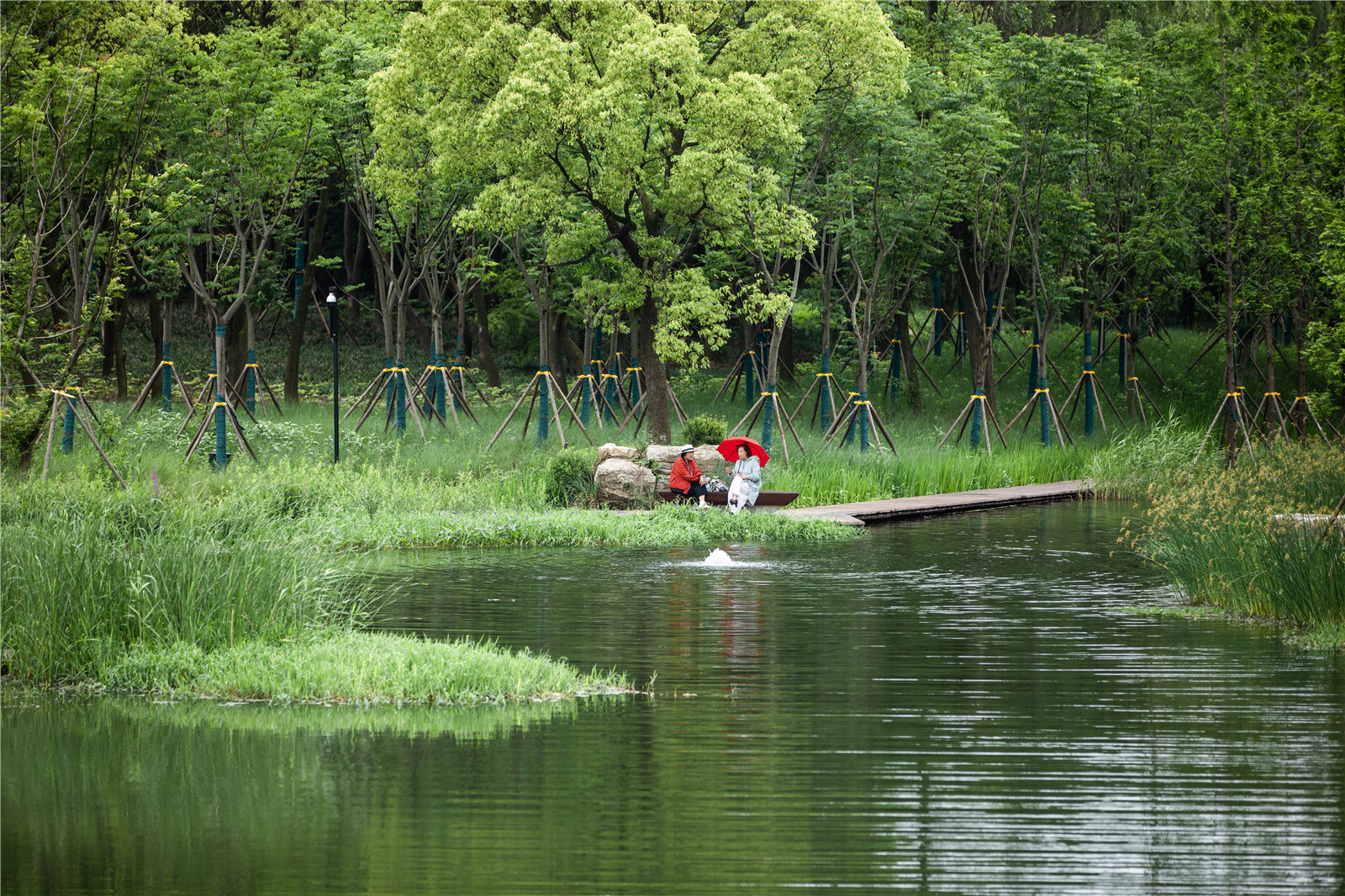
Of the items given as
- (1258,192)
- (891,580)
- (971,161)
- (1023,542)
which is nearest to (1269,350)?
(1258,192)

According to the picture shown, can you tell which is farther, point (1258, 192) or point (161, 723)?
point (1258, 192)

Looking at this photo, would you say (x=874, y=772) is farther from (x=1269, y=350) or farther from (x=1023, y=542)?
(x=1269, y=350)

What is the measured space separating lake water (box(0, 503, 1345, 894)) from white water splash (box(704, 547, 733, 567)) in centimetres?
397

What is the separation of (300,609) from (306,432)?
1674 cm

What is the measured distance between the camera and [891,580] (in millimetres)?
16094

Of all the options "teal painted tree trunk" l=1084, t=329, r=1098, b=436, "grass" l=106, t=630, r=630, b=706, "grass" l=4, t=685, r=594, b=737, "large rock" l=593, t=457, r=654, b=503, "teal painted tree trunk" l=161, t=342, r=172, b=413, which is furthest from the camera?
"teal painted tree trunk" l=1084, t=329, r=1098, b=436

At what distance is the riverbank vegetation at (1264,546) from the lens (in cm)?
1216

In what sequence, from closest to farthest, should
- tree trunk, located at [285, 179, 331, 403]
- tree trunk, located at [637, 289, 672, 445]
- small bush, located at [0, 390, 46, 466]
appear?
small bush, located at [0, 390, 46, 466] → tree trunk, located at [637, 289, 672, 445] → tree trunk, located at [285, 179, 331, 403]

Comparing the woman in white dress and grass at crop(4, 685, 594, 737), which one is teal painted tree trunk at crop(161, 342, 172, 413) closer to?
the woman in white dress

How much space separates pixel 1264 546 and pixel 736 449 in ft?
33.4

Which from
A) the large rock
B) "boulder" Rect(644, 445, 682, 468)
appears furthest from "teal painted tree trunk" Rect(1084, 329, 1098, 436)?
the large rock

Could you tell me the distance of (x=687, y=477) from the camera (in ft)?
72.0

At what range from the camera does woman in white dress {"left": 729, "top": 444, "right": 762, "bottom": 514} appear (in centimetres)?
2105

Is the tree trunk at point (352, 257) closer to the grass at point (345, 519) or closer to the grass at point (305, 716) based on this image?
the grass at point (345, 519)
